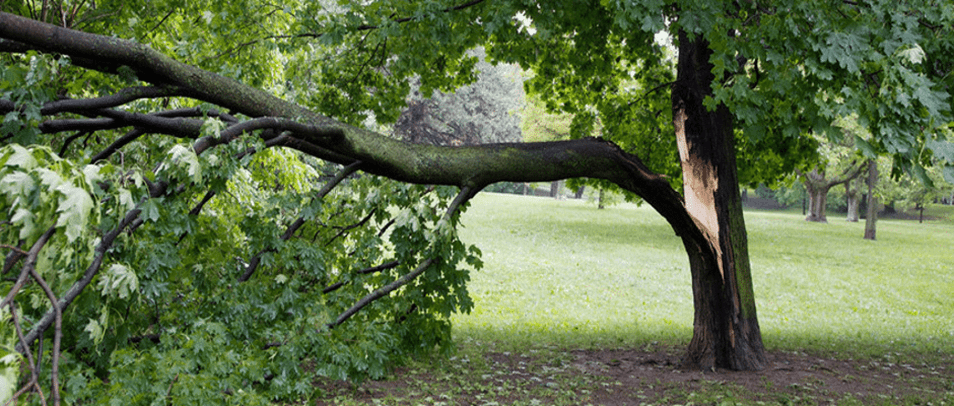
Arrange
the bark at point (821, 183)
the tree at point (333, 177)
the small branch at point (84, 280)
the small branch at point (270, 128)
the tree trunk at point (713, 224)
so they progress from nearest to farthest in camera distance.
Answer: the small branch at point (84, 280) < the tree at point (333, 177) < the small branch at point (270, 128) < the tree trunk at point (713, 224) < the bark at point (821, 183)

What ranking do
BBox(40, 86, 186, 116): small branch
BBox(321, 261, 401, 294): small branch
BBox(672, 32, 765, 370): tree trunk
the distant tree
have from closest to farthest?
BBox(40, 86, 186, 116): small branch, BBox(321, 261, 401, 294): small branch, BBox(672, 32, 765, 370): tree trunk, the distant tree

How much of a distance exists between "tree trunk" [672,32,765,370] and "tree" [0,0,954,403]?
0.02m

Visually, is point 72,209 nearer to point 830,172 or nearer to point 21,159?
point 21,159

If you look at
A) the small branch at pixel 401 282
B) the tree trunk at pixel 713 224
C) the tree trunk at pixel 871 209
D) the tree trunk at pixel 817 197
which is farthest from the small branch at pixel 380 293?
the tree trunk at pixel 817 197

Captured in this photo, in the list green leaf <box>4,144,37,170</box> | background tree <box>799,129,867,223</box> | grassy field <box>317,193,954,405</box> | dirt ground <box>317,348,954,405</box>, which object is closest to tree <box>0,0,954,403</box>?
green leaf <box>4,144,37,170</box>

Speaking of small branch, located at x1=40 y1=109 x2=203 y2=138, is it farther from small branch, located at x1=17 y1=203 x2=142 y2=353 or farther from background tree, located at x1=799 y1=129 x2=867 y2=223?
background tree, located at x1=799 y1=129 x2=867 y2=223

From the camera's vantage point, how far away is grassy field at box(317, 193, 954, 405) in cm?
650

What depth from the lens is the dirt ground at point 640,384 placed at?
20.3 feet

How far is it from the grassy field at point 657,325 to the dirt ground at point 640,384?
0.07 ft

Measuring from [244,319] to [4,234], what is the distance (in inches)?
101

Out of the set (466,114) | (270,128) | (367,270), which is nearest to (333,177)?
(367,270)

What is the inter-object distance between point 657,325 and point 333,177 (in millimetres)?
7978

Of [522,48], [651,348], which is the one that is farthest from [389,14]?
[651,348]

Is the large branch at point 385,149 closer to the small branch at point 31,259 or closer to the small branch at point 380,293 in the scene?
the small branch at point 380,293
